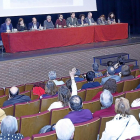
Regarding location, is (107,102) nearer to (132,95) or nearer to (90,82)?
(132,95)

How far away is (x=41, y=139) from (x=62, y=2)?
8.49 meters

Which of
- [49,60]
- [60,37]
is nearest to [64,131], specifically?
[49,60]

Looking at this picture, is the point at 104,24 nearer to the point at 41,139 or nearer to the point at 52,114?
the point at 52,114

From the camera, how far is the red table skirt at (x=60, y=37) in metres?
8.34

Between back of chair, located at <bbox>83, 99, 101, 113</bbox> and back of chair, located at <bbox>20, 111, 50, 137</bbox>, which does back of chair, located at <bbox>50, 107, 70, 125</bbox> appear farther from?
back of chair, located at <bbox>83, 99, 101, 113</bbox>

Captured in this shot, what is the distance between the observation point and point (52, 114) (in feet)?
11.1

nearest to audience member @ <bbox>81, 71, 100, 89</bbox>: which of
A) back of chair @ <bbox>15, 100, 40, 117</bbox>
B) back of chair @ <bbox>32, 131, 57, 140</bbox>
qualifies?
back of chair @ <bbox>15, 100, 40, 117</bbox>

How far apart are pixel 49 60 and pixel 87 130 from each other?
17.0ft

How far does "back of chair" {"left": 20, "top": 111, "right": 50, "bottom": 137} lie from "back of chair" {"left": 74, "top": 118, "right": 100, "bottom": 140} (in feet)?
1.99

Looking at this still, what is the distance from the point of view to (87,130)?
2.84 metres

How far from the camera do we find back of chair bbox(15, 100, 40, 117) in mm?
3893

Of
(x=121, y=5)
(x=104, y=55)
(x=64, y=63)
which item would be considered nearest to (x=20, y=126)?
(x=64, y=63)

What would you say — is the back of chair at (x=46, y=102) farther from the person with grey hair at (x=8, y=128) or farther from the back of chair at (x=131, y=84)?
the person with grey hair at (x=8, y=128)

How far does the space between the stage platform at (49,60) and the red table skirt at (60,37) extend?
0.24m
